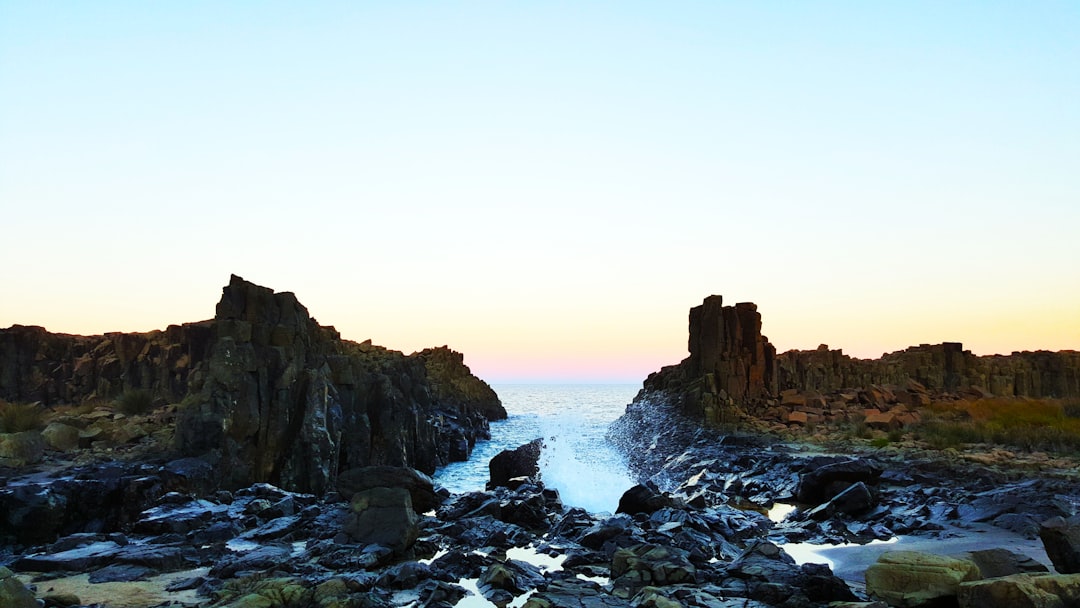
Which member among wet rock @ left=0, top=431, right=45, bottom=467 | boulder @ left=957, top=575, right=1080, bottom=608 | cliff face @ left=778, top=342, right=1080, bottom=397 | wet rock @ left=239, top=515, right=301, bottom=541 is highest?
cliff face @ left=778, top=342, right=1080, bottom=397

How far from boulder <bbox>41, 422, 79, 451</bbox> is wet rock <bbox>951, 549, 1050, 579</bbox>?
74.0ft

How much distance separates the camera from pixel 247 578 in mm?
9016

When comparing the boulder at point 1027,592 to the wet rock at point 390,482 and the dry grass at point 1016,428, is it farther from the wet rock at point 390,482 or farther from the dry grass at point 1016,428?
the dry grass at point 1016,428

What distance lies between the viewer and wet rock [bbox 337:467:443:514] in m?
14.0

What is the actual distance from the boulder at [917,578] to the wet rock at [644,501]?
6475 mm

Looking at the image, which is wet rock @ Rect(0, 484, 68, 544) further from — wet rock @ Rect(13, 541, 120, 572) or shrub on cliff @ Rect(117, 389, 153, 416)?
shrub on cliff @ Rect(117, 389, 153, 416)

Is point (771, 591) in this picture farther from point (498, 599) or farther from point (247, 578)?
point (247, 578)

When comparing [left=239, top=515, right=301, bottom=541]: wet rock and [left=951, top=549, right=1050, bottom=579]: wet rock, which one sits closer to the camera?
[left=951, top=549, right=1050, bottom=579]: wet rock

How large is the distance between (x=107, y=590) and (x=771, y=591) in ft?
29.2

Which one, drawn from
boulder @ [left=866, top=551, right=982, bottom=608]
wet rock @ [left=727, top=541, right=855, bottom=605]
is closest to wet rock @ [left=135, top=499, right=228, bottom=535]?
wet rock @ [left=727, top=541, right=855, bottom=605]

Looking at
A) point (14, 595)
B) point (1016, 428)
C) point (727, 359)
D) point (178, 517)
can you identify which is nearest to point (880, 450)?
point (1016, 428)

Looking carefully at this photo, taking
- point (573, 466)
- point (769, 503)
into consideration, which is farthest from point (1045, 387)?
point (769, 503)

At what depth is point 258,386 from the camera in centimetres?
2139

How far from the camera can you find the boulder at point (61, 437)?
1934cm
